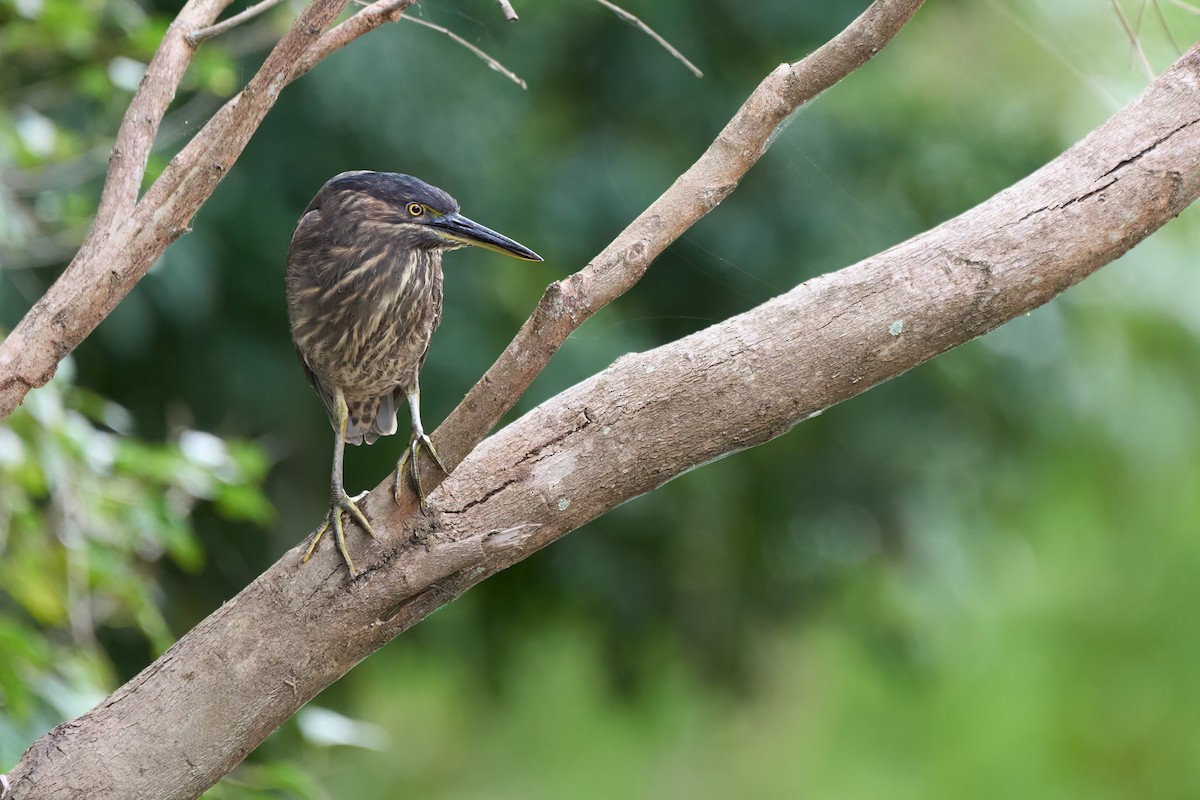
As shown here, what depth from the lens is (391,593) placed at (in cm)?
132

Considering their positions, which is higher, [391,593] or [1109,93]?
[1109,93]

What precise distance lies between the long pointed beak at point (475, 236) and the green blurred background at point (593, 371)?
0.27 metres

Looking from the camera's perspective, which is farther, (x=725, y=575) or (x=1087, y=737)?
(x=1087, y=737)

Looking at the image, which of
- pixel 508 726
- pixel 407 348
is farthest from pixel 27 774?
pixel 508 726

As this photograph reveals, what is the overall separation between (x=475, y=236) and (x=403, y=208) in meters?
0.09

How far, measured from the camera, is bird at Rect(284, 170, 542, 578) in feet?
4.45

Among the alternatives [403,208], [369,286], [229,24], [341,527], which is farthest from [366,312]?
[229,24]

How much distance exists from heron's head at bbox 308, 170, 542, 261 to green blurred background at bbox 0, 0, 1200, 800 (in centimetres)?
29

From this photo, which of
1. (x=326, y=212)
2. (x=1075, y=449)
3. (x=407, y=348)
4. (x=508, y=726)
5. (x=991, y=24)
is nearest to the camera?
(x=326, y=212)

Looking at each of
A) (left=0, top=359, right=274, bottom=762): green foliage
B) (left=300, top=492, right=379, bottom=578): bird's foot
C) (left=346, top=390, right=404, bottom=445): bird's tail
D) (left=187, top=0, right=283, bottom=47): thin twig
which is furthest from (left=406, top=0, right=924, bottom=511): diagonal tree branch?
(left=0, top=359, right=274, bottom=762): green foliage

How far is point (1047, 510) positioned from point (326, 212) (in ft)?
18.5

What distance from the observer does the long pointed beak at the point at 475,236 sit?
1.28 meters

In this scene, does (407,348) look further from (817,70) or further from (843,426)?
(843,426)

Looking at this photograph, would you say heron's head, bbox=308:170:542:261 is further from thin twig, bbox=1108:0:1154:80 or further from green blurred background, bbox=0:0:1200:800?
thin twig, bbox=1108:0:1154:80
